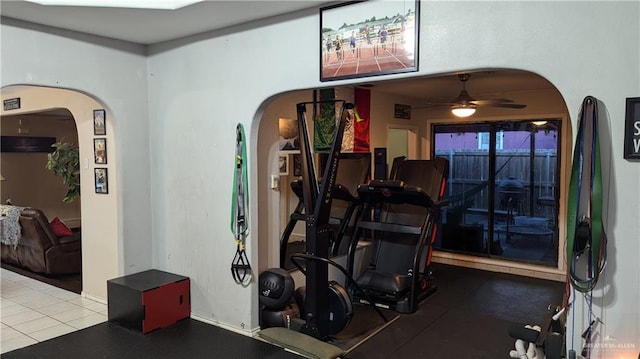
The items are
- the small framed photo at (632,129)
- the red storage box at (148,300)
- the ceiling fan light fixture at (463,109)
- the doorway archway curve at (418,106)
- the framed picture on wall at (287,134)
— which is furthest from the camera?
the ceiling fan light fixture at (463,109)

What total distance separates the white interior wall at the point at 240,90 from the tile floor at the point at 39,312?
2.36 feet

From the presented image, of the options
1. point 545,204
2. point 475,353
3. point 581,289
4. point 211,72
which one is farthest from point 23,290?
point 545,204

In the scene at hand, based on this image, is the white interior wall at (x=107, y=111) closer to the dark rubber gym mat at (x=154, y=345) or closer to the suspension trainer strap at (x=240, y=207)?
the dark rubber gym mat at (x=154, y=345)

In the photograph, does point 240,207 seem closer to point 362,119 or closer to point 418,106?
point 362,119

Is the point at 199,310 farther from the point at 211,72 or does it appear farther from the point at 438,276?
the point at 438,276

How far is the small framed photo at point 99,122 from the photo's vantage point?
4914 millimetres

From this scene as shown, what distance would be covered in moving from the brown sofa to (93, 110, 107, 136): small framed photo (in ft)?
6.62

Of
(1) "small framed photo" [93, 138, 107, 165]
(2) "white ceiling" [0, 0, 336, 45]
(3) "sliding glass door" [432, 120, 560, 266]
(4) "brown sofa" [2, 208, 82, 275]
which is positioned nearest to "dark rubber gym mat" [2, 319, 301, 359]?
(1) "small framed photo" [93, 138, 107, 165]

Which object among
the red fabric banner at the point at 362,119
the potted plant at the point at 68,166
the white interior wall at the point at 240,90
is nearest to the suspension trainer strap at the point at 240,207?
the white interior wall at the point at 240,90

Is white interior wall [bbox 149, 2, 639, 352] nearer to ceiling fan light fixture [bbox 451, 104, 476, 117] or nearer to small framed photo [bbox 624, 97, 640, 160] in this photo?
small framed photo [bbox 624, 97, 640, 160]

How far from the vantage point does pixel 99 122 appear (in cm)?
496

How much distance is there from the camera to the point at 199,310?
4.64 metres

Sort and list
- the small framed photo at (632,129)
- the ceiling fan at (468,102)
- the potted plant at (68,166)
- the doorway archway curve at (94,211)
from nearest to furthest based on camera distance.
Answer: the small framed photo at (632,129), the doorway archway curve at (94,211), the ceiling fan at (468,102), the potted plant at (68,166)

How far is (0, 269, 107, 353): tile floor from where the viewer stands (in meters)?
4.23
